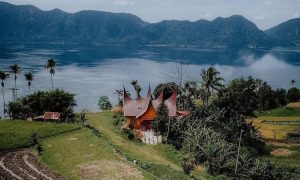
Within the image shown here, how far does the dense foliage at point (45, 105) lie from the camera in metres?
84.8

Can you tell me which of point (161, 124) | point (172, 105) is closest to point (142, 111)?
point (161, 124)

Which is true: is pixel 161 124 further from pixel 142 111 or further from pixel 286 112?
pixel 286 112

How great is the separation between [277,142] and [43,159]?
54.9 metres

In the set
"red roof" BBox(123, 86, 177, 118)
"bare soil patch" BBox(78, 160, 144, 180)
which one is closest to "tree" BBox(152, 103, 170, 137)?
"red roof" BBox(123, 86, 177, 118)

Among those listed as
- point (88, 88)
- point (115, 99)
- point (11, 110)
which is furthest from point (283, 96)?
point (11, 110)

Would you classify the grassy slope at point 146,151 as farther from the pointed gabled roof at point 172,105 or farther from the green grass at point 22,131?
the pointed gabled roof at point 172,105

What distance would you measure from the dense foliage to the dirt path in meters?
29.8

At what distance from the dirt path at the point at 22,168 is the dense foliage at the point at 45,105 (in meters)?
29.8

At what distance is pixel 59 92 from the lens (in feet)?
283

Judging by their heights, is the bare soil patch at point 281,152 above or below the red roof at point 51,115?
below

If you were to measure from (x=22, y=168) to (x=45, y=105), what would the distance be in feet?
131

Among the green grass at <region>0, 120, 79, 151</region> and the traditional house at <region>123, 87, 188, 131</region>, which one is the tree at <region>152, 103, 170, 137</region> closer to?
the traditional house at <region>123, 87, 188, 131</region>

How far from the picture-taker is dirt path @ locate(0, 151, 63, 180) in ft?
142

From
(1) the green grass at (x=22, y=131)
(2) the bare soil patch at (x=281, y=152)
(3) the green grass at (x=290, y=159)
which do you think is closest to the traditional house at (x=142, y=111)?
(1) the green grass at (x=22, y=131)
